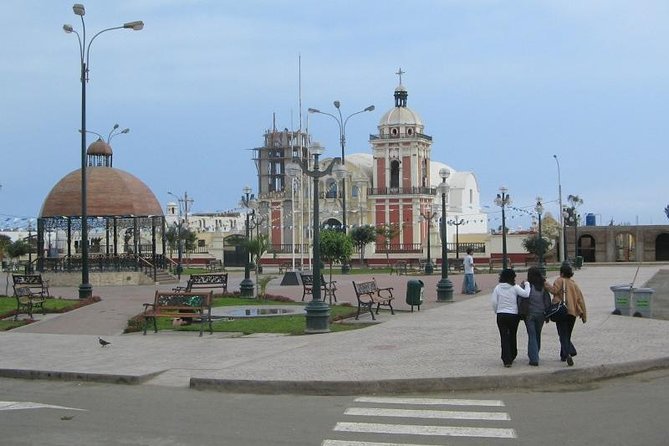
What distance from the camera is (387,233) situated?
77.0 meters

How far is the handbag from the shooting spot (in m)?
12.1

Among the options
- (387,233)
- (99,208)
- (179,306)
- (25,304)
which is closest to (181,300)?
(179,306)

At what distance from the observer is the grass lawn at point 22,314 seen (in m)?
20.2

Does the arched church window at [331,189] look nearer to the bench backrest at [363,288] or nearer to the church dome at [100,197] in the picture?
the church dome at [100,197]

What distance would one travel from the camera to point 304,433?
8.69 m

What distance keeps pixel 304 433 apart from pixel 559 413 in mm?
2854

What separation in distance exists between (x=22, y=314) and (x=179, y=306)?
20.4 ft

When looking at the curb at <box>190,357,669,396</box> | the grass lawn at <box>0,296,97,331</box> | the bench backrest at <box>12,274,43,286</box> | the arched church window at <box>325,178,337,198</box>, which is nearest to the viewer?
the curb at <box>190,357,669,396</box>

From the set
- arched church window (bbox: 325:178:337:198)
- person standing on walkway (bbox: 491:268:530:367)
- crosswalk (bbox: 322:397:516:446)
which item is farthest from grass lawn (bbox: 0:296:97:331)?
arched church window (bbox: 325:178:337:198)

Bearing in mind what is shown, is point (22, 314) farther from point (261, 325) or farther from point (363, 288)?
point (363, 288)

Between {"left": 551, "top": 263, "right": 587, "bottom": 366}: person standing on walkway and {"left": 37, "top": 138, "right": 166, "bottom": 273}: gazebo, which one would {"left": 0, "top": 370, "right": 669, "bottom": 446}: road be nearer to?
{"left": 551, "top": 263, "right": 587, "bottom": 366}: person standing on walkway

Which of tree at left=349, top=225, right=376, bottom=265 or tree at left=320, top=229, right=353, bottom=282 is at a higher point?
tree at left=349, top=225, right=376, bottom=265

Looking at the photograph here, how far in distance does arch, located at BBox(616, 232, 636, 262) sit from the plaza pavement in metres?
58.1

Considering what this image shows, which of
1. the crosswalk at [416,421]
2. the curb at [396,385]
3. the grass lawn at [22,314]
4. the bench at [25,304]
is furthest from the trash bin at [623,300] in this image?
the bench at [25,304]
